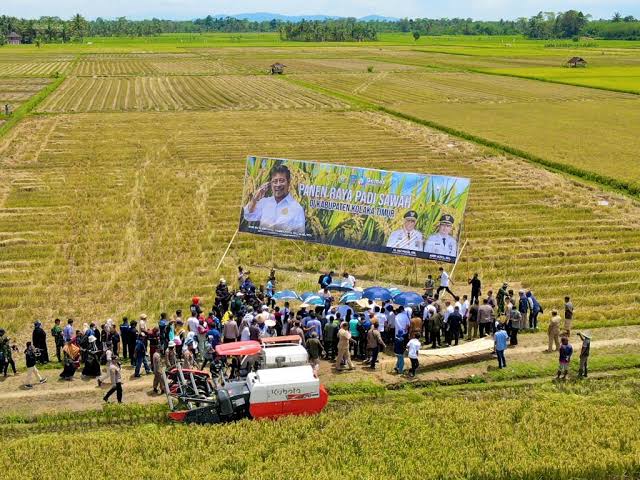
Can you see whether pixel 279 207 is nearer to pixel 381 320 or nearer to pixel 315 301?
pixel 315 301

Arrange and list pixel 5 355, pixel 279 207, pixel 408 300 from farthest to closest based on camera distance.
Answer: pixel 279 207, pixel 408 300, pixel 5 355

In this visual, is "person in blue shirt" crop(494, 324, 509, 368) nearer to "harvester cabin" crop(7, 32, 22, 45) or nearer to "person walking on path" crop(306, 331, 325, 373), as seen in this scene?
"person walking on path" crop(306, 331, 325, 373)

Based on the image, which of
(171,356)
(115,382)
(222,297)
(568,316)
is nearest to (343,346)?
(171,356)

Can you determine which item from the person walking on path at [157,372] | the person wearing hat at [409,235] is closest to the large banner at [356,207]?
the person wearing hat at [409,235]

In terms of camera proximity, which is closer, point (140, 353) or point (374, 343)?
point (140, 353)

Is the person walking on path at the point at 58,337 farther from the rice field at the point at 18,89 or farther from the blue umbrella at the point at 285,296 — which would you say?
the rice field at the point at 18,89

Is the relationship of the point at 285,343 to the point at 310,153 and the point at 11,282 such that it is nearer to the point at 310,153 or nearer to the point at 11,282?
the point at 11,282

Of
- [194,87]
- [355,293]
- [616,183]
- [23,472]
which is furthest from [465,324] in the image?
[194,87]
